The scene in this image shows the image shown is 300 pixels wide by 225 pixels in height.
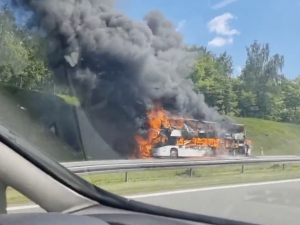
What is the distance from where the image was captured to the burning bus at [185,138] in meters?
4.28

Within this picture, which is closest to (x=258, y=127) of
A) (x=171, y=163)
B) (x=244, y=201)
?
(x=244, y=201)

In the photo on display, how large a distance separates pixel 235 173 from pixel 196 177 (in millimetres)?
347

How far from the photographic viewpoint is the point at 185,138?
4695 mm

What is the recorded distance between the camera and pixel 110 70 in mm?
4934

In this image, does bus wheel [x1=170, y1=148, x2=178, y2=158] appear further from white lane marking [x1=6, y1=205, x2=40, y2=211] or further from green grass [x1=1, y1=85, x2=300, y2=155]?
white lane marking [x1=6, y1=205, x2=40, y2=211]

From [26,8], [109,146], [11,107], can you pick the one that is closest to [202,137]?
[109,146]

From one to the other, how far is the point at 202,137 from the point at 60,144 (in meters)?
1.45

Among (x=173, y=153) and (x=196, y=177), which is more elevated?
(x=173, y=153)

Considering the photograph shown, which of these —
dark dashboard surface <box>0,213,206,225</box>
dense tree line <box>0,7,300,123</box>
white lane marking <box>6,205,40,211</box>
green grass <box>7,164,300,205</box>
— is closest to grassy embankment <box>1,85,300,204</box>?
green grass <box>7,164,300,205</box>

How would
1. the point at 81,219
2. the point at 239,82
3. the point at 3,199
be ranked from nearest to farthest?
the point at 81,219 < the point at 3,199 < the point at 239,82

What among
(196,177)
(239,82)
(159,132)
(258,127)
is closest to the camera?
(239,82)

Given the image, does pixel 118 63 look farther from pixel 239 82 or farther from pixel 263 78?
pixel 263 78

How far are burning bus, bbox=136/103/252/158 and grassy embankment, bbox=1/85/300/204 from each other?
0.92ft

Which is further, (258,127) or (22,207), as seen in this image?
(258,127)
